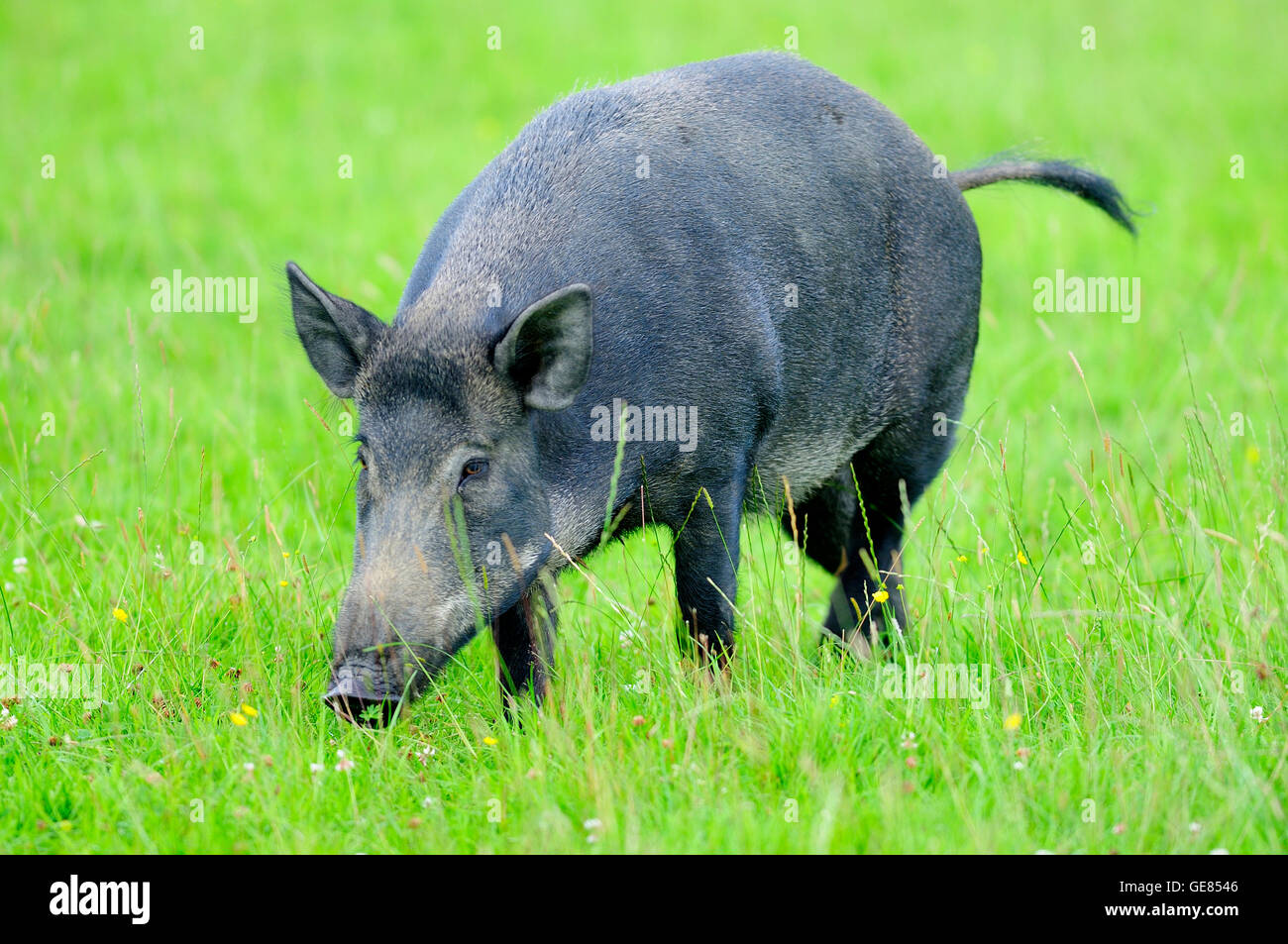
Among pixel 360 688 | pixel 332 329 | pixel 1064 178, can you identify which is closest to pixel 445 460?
pixel 332 329

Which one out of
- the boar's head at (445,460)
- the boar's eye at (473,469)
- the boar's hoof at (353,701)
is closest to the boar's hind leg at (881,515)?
the boar's head at (445,460)

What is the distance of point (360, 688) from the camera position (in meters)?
3.24

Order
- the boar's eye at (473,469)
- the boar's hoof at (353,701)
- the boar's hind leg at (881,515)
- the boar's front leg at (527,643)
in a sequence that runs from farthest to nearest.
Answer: the boar's hind leg at (881,515)
the boar's front leg at (527,643)
the boar's eye at (473,469)
the boar's hoof at (353,701)

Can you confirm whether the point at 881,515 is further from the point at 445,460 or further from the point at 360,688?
the point at 360,688

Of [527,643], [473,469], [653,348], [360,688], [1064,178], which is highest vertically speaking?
[1064,178]

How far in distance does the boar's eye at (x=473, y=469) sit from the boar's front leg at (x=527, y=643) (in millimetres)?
472

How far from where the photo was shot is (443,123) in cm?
1120

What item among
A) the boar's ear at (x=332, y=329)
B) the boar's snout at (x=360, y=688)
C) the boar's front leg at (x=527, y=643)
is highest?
the boar's ear at (x=332, y=329)

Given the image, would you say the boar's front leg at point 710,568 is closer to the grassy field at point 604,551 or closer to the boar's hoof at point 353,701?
the grassy field at point 604,551

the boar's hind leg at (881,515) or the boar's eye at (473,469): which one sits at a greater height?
the boar's eye at (473,469)

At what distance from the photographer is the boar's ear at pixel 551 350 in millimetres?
3504

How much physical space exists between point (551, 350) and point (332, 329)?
64 cm

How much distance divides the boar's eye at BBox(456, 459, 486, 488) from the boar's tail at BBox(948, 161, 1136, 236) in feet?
7.98

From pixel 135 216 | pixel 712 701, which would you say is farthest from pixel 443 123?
pixel 712 701
